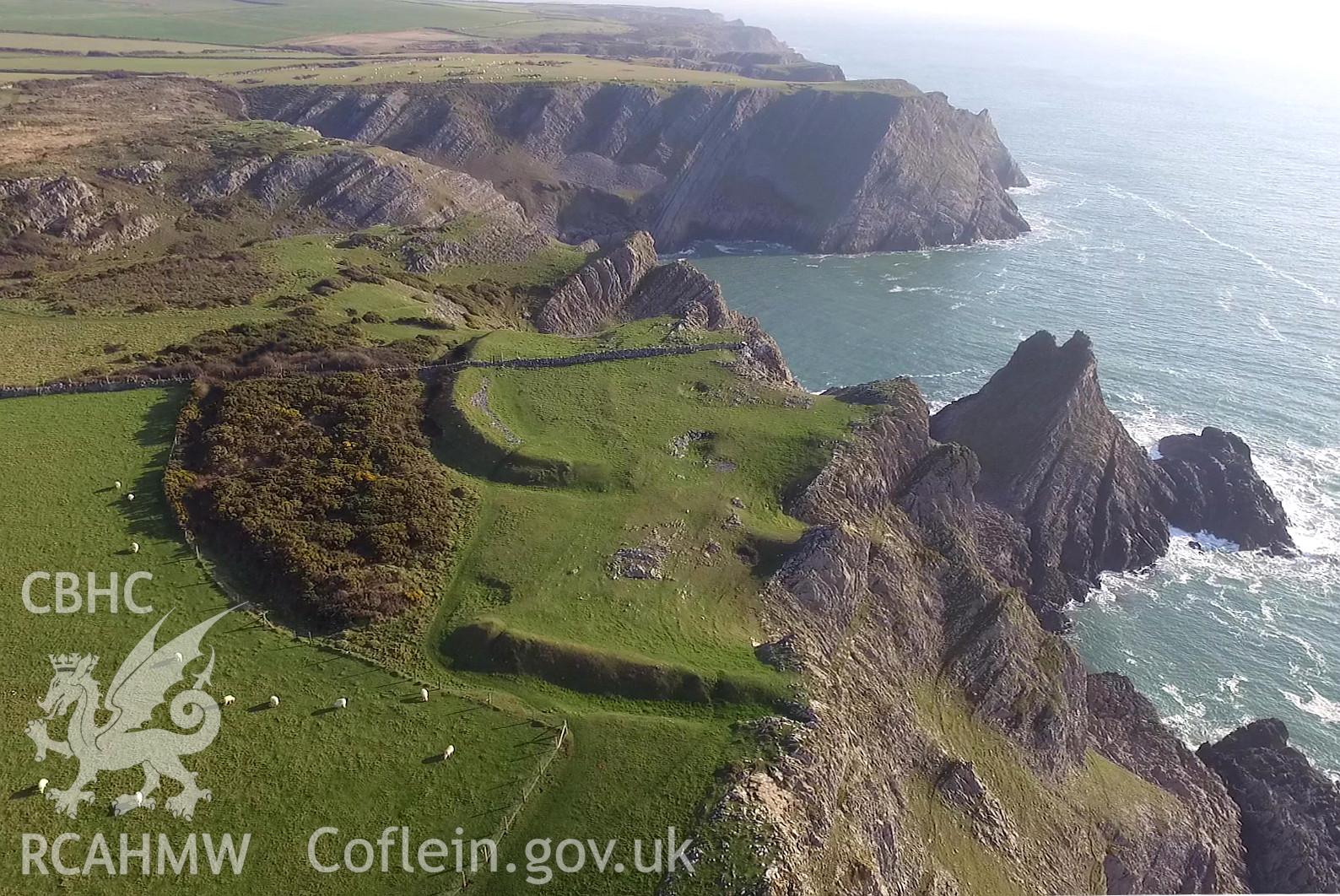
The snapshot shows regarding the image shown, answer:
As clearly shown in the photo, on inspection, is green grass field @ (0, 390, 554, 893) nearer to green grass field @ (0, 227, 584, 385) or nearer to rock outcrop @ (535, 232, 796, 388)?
green grass field @ (0, 227, 584, 385)

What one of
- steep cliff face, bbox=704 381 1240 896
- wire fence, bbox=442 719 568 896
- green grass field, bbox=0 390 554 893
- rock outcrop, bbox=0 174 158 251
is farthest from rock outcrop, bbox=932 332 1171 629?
rock outcrop, bbox=0 174 158 251

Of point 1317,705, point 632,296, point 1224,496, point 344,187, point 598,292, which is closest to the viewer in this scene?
point 1317,705

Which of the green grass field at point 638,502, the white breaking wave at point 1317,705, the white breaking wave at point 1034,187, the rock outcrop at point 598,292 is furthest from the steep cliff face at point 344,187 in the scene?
the white breaking wave at point 1034,187

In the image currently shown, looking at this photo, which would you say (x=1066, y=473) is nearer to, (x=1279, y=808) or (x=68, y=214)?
(x=1279, y=808)

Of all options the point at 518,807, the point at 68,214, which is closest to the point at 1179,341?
the point at 518,807

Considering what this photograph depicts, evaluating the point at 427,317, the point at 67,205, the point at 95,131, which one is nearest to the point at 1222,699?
the point at 427,317

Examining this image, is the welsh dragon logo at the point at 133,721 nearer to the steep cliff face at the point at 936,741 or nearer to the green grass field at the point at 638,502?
the green grass field at the point at 638,502

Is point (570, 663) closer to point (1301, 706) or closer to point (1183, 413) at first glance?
point (1301, 706)
